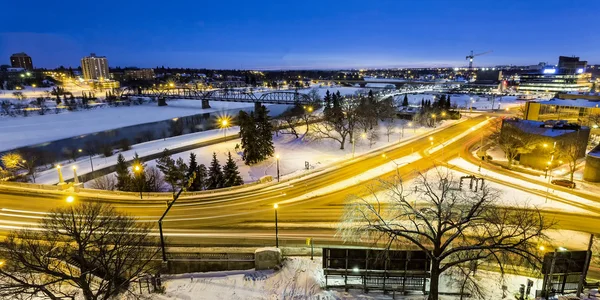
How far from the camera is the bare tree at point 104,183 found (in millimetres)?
37844

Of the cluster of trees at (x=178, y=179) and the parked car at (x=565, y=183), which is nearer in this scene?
the parked car at (x=565, y=183)

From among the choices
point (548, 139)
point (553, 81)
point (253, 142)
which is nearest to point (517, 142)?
point (548, 139)

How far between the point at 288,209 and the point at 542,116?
60.9 meters

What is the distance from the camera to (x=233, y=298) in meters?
15.9

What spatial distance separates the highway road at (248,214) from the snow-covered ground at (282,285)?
13.1 ft

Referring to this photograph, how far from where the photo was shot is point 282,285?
54.7ft

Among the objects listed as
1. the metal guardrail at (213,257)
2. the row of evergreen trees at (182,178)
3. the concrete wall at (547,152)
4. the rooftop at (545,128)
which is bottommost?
the row of evergreen trees at (182,178)

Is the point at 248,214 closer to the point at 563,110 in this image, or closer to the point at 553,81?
the point at 563,110

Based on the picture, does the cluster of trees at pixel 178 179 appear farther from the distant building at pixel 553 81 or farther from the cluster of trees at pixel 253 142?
the distant building at pixel 553 81

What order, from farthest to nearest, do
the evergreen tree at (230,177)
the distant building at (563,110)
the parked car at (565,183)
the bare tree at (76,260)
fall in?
the distant building at (563,110), the evergreen tree at (230,177), the parked car at (565,183), the bare tree at (76,260)

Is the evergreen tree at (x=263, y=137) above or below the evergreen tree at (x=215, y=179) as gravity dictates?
above

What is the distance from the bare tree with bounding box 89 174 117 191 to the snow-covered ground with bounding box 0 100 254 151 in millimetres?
36439

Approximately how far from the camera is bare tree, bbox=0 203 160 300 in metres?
13.9

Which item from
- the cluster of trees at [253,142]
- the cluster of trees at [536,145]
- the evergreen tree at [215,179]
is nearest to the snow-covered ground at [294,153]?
the cluster of trees at [253,142]
